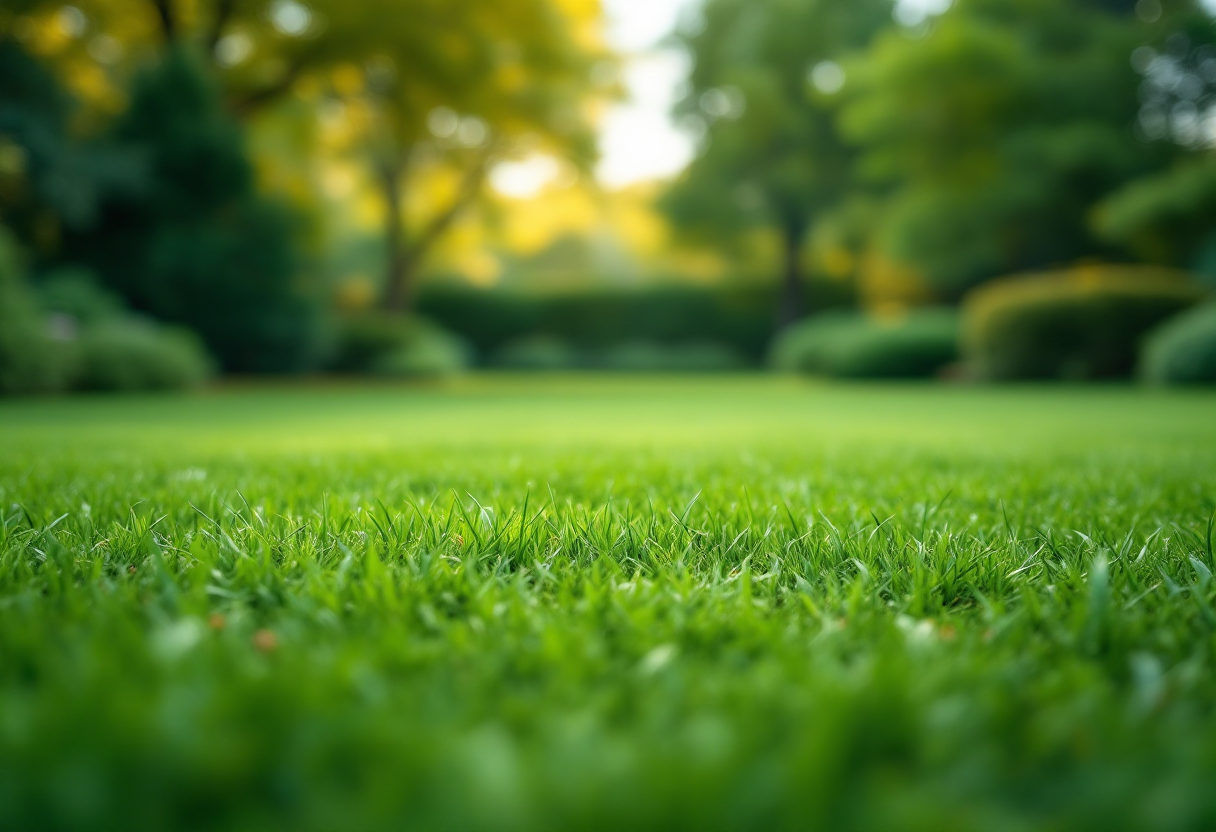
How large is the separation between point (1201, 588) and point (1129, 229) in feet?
53.7

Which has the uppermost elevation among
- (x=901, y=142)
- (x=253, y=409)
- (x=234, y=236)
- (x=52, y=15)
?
(x=52, y=15)

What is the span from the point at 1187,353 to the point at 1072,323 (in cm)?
250

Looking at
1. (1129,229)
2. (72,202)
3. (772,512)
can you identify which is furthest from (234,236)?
(1129,229)

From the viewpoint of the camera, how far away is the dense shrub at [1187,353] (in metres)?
9.36

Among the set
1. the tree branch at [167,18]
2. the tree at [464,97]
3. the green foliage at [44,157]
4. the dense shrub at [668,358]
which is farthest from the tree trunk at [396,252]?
the green foliage at [44,157]

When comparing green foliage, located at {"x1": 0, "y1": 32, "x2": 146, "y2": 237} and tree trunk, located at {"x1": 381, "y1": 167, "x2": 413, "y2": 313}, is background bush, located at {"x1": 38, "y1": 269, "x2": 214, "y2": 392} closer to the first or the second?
green foliage, located at {"x1": 0, "y1": 32, "x2": 146, "y2": 237}

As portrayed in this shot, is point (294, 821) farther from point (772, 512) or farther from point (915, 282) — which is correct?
point (915, 282)

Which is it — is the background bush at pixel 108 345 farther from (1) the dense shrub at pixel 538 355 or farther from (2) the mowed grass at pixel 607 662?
(1) the dense shrub at pixel 538 355

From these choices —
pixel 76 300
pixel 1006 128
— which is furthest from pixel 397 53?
pixel 1006 128

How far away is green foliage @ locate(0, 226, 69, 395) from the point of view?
7.46 m

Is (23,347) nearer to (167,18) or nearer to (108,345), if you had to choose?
(108,345)

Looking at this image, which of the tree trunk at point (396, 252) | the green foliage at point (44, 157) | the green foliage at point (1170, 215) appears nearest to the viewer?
the green foliage at point (44, 157)

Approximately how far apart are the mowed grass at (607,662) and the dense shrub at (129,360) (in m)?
8.25

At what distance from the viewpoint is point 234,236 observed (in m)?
12.5
